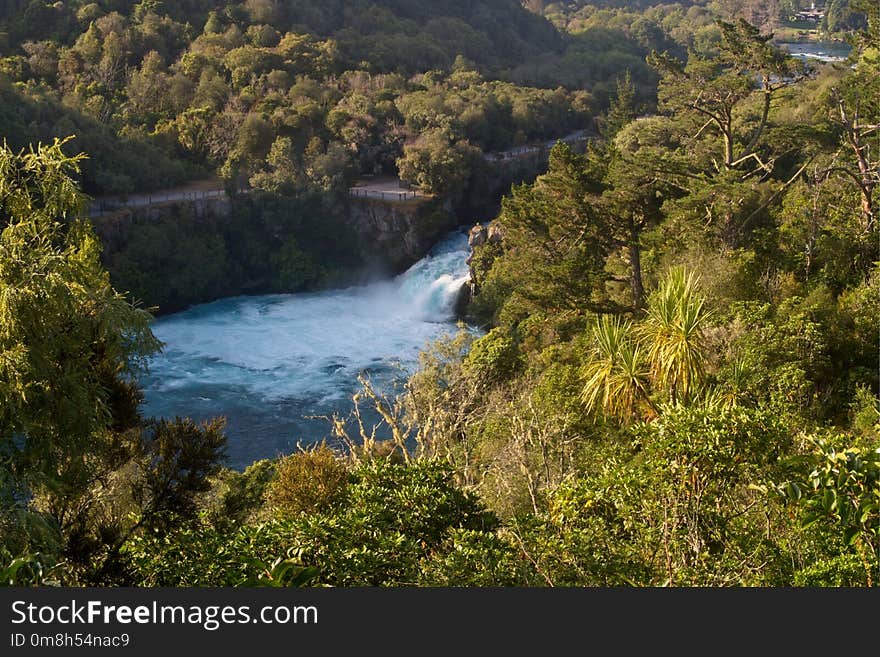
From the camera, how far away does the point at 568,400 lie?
47.2ft

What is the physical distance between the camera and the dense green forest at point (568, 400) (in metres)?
6.58

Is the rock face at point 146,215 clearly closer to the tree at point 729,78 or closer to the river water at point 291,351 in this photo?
the river water at point 291,351

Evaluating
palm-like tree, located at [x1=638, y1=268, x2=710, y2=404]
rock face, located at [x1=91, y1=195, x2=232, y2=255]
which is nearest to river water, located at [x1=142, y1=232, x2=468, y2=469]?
rock face, located at [x1=91, y1=195, x2=232, y2=255]

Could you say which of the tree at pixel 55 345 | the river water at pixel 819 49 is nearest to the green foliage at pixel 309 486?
the tree at pixel 55 345

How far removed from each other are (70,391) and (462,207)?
3528 cm

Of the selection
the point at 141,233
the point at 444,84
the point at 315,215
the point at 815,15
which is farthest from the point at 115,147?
the point at 815,15

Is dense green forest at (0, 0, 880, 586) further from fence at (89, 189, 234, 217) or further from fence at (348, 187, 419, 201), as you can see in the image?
fence at (348, 187, 419, 201)

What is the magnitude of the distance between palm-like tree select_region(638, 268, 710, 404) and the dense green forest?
31mm

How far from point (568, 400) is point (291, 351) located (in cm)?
1630

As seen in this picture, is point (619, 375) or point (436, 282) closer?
point (619, 375)

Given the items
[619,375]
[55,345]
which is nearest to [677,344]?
[619,375]

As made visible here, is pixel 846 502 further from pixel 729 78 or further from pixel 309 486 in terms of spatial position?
pixel 729 78

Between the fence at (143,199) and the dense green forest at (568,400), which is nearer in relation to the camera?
the dense green forest at (568,400)

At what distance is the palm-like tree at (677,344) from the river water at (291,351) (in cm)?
1245
